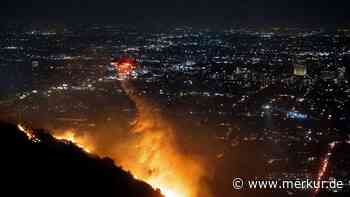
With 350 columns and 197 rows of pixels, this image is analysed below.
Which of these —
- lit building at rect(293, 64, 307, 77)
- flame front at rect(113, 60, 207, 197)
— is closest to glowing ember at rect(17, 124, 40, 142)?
flame front at rect(113, 60, 207, 197)

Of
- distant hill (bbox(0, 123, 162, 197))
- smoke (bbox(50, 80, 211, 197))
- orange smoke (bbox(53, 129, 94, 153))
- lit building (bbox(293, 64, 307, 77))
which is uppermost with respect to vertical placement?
distant hill (bbox(0, 123, 162, 197))

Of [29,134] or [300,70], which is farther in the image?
[300,70]

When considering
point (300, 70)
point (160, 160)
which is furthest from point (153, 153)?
point (300, 70)

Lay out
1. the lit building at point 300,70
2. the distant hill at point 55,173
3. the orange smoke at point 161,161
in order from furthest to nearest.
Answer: the lit building at point 300,70 → the orange smoke at point 161,161 → the distant hill at point 55,173

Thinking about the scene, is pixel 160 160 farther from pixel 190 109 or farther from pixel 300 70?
pixel 300 70

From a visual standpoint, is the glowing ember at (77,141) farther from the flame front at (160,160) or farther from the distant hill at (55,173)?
the distant hill at (55,173)

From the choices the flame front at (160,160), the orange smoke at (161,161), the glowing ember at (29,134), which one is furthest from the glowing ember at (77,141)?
the glowing ember at (29,134)

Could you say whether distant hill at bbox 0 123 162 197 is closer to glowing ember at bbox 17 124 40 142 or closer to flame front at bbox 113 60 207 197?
glowing ember at bbox 17 124 40 142

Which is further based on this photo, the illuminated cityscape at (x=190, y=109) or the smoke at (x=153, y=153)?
the illuminated cityscape at (x=190, y=109)

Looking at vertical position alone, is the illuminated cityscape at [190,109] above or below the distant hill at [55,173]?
below
